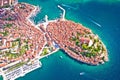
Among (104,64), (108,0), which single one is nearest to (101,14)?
(108,0)

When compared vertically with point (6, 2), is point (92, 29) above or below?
below

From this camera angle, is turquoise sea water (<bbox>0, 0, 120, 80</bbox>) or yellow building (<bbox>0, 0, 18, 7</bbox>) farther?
yellow building (<bbox>0, 0, 18, 7</bbox>)

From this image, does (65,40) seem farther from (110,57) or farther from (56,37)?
(110,57)

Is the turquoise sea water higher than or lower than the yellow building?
lower

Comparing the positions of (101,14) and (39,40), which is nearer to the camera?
(39,40)

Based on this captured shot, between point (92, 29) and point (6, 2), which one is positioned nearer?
point (92, 29)

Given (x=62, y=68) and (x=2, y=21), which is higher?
(x=2, y=21)

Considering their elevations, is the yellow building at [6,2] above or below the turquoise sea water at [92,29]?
above

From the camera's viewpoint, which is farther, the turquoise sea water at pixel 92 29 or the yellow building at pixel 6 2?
the yellow building at pixel 6 2
